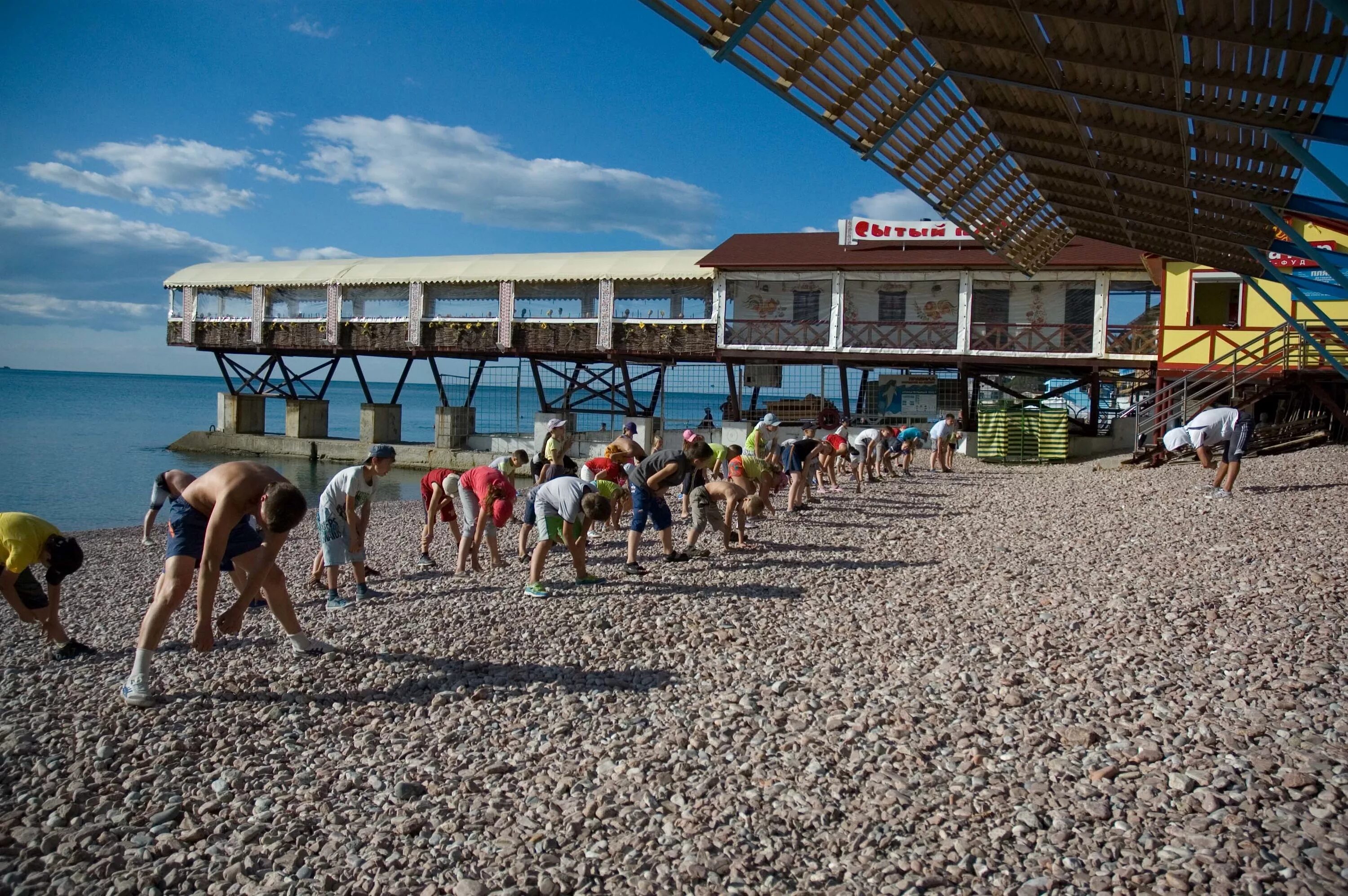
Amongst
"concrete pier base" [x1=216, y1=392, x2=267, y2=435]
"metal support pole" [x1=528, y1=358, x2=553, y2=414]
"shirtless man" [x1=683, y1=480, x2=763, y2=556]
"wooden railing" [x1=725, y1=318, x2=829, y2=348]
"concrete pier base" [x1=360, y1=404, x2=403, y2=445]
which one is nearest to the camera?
"shirtless man" [x1=683, y1=480, x2=763, y2=556]

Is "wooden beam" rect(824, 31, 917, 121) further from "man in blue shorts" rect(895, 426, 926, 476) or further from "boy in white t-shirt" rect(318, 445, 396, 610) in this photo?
"man in blue shorts" rect(895, 426, 926, 476)

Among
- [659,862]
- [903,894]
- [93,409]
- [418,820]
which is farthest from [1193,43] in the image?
[93,409]

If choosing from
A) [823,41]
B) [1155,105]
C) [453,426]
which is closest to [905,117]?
[823,41]

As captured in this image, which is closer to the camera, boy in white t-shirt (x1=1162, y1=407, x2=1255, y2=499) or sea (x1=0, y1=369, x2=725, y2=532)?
boy in white t-shirt (x1=1162, y1=407, x2=1255, y2=499)

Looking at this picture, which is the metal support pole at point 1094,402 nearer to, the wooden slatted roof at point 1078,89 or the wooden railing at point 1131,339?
the wooden railing at point 1131,339

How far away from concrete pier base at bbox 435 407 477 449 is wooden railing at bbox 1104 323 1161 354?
18.2m

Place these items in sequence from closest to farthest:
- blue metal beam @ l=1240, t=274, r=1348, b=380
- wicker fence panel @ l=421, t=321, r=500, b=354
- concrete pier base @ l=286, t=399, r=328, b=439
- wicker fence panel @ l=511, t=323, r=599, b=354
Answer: blue metal beam @ l=1240, t=274, r=1348, b=380 < wicker fence panel @ l=511, t=323, r=599, b=354 < wicker fence panel @ l=421, t=321, r=500, b=354 < concrete pier base @ l=286, t=399, r=328, b=439

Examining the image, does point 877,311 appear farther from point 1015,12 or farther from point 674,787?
point 674,787

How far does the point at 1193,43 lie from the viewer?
18.8ft

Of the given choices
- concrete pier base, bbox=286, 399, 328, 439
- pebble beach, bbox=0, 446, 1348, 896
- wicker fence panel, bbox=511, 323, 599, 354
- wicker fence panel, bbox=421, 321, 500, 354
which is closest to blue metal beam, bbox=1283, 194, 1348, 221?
pebble beach, bbox=0, 446, 1348, 896

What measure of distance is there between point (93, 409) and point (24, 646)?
262 feet

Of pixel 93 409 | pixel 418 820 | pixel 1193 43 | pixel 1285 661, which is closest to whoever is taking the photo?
pixel 418 820

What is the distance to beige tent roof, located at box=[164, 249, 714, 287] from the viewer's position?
26.4m

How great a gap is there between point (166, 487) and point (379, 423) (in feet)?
83.7
